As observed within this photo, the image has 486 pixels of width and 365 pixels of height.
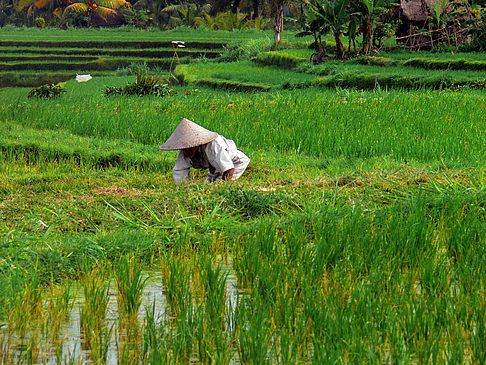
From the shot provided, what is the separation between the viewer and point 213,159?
415cm

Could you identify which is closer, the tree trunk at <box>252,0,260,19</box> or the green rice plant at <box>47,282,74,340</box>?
the green rice plant at <box>47,282,74,340</box>

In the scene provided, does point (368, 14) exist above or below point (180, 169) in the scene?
above

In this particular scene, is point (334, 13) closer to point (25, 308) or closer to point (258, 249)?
point (258, 249)

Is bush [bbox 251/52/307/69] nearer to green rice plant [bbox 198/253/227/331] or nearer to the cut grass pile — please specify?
the cut grass pile

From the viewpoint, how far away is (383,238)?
2.90 meters

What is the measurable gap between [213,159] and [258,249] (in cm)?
147

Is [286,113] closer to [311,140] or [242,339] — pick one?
[311,140]

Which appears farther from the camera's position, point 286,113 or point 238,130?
point 286,113

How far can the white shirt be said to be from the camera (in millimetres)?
4102

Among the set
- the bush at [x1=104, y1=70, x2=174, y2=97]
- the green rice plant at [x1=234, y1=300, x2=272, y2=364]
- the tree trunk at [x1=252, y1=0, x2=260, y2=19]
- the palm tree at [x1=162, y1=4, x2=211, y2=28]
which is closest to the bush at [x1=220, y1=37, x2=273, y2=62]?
the palm tree at [x1=162, y1=4, x2=211, y2=28]

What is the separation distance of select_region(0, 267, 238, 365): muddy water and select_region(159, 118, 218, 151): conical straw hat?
4.46ft

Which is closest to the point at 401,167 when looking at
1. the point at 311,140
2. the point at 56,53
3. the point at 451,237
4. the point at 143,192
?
the point at 311,140

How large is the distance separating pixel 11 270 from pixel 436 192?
2506 mm

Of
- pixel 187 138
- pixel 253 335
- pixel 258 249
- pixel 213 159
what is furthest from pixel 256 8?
pixel 253 335
